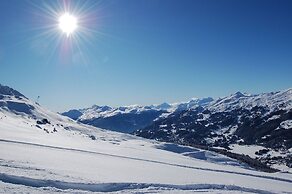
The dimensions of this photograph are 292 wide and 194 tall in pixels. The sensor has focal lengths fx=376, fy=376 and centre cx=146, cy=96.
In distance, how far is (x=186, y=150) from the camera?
114 meters

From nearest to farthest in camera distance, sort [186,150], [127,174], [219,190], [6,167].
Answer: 1. [6,167]
2. [219,190]
3. [127,174]
4. [186,150]

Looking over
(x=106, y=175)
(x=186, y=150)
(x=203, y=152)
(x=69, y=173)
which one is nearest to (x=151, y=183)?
(x=106, y=175)

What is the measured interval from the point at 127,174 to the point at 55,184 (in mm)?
9126

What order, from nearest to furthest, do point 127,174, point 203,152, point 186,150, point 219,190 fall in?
point 219,190, point 127,174, point 203,152, point 186,150

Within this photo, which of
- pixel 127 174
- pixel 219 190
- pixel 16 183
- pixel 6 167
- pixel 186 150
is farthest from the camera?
pixel 186 150

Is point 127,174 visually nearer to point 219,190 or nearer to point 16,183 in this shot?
point 219,190

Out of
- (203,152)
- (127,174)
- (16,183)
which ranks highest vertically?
(203,152)

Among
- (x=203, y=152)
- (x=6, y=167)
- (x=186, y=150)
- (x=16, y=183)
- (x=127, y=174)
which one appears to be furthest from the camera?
(x=186, y=150)

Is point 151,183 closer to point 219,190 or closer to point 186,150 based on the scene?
point 219,190

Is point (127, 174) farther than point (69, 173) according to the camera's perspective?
Yes

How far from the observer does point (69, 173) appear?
94.7 ft

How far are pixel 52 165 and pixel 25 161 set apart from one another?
227 centimetres

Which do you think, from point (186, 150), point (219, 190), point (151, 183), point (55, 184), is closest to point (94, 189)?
point (55, 184)

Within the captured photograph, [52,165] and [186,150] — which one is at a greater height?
[186,150]
